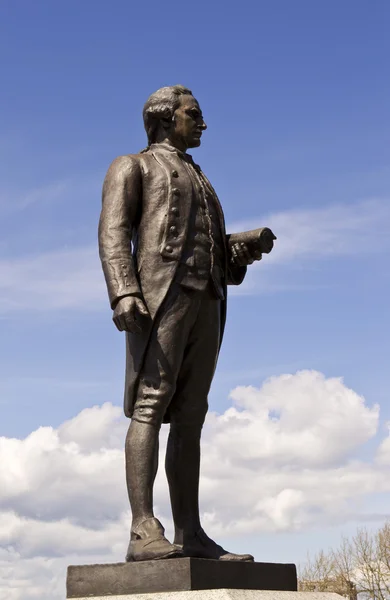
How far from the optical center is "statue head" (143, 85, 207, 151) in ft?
24.8

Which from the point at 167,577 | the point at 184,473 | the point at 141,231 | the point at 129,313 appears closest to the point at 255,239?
the point at 141,231

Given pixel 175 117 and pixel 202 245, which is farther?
pixel 175 117

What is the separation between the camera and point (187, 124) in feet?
24.9

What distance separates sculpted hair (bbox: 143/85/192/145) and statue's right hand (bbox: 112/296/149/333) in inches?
64.5

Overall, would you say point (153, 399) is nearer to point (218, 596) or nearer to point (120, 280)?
point (120, 280)

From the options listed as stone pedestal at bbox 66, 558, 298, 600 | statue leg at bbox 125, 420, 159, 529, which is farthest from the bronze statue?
stone pedestal at bbox 66, 558, 298, 600

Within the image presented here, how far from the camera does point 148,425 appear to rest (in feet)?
22.3

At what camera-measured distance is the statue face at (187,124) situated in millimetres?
7578

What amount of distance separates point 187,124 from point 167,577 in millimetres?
3408

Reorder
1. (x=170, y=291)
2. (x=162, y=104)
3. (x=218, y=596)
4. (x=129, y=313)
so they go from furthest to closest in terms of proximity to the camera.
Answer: (x=162, y=104) < (x=170, y=291) < (x=129, y=313) < (x=218, y=596)

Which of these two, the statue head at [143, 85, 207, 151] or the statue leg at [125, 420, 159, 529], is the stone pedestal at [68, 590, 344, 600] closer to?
the statue leg at [125, 420, 159, 529]

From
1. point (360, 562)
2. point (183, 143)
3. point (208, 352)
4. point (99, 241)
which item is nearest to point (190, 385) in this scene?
point (208, 352)

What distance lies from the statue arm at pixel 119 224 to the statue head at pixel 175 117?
0.50 meters

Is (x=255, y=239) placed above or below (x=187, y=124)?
below
